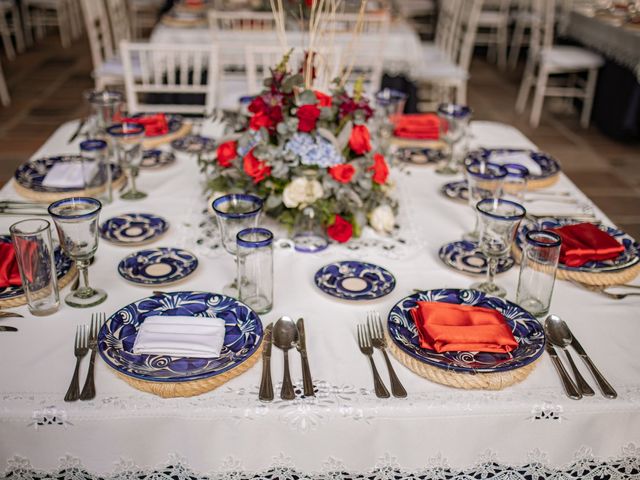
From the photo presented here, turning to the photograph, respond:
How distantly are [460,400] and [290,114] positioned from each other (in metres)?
0.78

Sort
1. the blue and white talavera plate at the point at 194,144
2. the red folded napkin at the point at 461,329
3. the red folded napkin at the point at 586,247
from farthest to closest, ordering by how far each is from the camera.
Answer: the blue and white talavera plate at the point at 194,144, the red folded napkin at the point at 586,247, the red folded napkin at the point at 461,329

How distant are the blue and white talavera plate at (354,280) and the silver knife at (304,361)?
14cm

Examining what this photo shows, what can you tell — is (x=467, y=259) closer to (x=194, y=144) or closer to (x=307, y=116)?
(x=307, y=116)

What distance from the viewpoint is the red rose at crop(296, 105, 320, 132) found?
4.67 feet

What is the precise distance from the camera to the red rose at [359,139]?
58.8 inches

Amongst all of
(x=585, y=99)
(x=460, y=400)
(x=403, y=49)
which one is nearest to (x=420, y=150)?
(x=460, y=400)

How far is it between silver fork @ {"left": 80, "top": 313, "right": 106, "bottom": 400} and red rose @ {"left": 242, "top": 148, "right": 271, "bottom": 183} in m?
0.47

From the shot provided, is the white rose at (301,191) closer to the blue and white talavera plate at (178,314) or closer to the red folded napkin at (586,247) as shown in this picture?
the blue and white talavera plate at (178,314)

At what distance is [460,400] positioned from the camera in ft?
3.31

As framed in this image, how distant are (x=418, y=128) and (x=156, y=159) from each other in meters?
0.86

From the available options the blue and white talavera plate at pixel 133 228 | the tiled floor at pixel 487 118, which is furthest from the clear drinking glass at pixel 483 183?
the tiled floor at pixel 487 118

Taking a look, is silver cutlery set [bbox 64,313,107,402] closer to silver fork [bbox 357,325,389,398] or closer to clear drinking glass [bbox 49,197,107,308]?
clear drinking glass [bbox 49,197,107,308]

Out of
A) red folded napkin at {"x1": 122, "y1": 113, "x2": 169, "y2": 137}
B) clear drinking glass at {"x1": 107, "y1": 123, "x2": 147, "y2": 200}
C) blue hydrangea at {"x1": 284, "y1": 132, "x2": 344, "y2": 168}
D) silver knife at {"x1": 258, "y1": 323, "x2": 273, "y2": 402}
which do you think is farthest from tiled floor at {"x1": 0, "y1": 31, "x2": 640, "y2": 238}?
silver knife at {"x1": 258, "y1": 323, "x2": 273, "y2": 402}

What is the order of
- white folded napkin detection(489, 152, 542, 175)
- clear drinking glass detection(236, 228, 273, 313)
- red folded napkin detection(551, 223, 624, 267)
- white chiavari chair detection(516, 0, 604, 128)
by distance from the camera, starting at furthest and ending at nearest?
white chiavari chair detection(516, 0, 604, 128) < white folded napkin detection(489, 152, 542, 175) < red folded napkin detection(551, 223, 624, 267) < clear drinking glass detection(236, 228, 273, 313)
